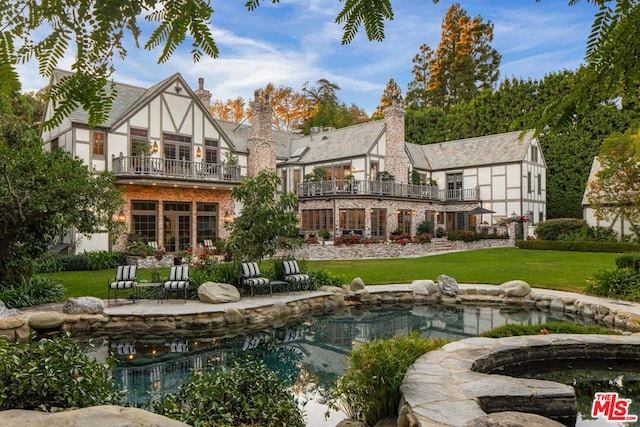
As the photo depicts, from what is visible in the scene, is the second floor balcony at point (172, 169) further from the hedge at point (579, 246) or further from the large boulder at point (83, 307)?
the hedge at point (579, 246)

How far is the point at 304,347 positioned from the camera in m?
8.50

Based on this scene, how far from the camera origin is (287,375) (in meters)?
7.05

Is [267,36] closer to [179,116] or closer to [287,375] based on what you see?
[287,375]

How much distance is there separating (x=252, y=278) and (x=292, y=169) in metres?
18.8

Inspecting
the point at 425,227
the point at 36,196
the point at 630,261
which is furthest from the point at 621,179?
the point at 36,196

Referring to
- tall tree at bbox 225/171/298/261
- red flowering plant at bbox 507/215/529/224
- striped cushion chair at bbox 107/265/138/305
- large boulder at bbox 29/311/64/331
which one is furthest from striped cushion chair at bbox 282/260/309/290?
red flowering plant at bbox 507/215/529/224

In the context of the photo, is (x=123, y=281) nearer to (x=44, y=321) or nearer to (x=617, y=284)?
(x=44, y=321)

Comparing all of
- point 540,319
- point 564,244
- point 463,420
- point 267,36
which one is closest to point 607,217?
point 564,244

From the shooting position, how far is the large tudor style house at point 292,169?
19.4 metres

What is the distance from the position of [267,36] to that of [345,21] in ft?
2.26

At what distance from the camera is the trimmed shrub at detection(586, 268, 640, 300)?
10.9 metres

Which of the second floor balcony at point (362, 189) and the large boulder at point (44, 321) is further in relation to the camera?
the second floor balcony at point (362, 189)

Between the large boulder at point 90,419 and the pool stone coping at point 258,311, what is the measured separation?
6.22 m

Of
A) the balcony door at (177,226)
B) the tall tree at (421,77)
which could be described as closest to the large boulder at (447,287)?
the balcony door at (177,226)
